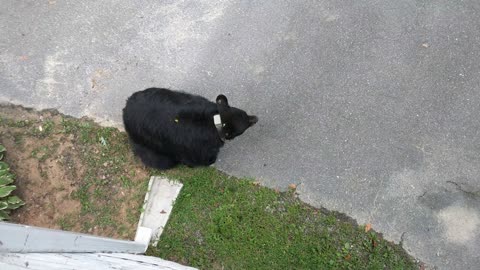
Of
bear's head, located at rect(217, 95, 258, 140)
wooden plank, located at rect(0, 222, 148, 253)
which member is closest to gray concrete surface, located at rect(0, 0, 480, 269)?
bear's head, located at rect(217, 95, 258, 140)

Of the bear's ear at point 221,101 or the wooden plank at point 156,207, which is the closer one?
the bear's ear at point 221,101

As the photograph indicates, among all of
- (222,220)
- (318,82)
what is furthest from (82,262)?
(318,82)

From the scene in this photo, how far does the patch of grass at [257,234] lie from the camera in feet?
12.5

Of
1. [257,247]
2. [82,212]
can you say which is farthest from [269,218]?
[82,212]

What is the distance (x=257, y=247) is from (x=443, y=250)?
1669 mm

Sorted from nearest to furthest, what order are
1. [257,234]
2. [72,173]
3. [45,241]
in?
[45,241], [257,234], [72,173]

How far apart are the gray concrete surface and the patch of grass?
0.50 feet

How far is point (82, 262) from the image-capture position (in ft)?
9.07

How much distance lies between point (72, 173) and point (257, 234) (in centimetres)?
196

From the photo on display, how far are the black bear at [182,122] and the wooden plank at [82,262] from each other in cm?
98

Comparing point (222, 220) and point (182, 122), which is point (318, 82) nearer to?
Result: point (182, 122)

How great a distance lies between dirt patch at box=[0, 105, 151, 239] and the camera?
4.06 m

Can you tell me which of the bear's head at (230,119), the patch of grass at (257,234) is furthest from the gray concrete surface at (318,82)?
the bear's head at (230,119)

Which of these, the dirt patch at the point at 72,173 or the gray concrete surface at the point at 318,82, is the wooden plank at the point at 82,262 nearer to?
the dirt patch at the point at 72,173
